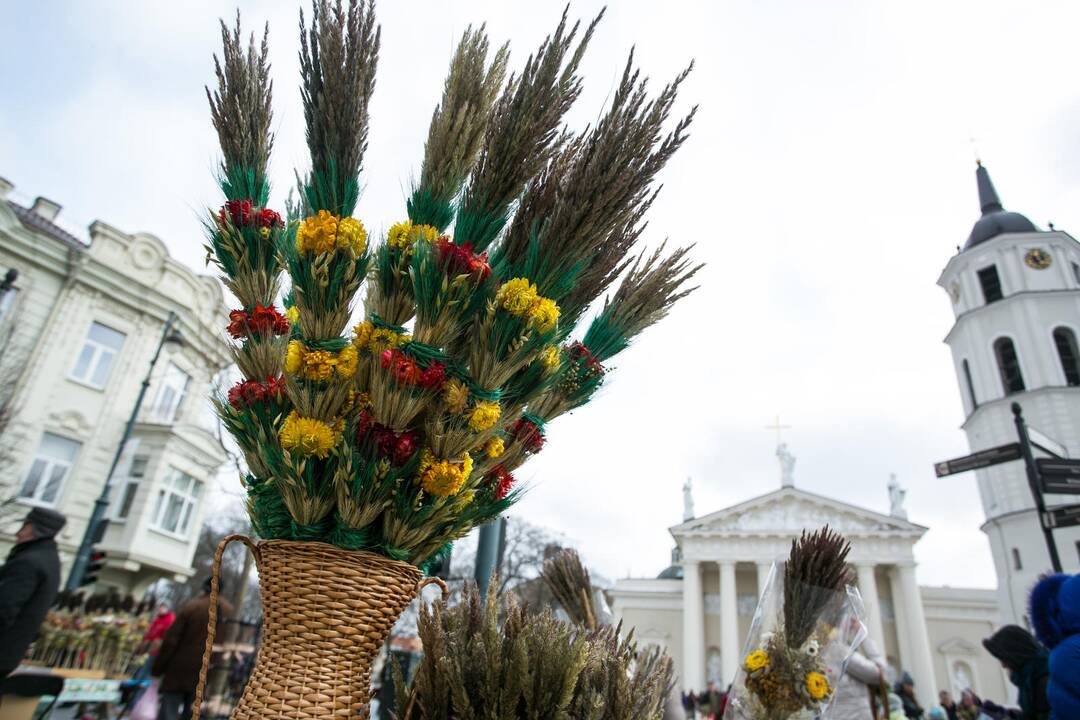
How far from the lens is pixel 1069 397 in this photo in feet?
92.0

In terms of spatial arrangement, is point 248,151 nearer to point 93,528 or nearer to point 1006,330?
point 93,528

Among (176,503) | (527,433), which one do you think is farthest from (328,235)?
(176,503)

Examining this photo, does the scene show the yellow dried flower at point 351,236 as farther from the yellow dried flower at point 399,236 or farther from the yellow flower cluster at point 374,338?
the yellow flower cluster at point 374,338

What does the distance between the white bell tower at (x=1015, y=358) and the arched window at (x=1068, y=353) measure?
38mm

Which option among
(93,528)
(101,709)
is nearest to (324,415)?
(101,709)

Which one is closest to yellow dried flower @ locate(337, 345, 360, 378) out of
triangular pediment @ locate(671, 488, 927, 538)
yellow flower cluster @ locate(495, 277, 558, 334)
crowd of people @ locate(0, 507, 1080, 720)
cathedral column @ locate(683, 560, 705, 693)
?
yellow flower cluster @ locate(495, 277, 558, 334)

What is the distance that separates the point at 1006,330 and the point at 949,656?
64.3 feet

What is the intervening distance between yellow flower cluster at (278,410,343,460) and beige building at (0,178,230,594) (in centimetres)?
1706

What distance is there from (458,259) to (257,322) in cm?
54

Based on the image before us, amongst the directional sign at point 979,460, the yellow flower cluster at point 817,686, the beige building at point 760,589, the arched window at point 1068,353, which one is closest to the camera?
the yellow flower cluster at point 817,686

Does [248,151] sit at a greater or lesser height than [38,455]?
lesser

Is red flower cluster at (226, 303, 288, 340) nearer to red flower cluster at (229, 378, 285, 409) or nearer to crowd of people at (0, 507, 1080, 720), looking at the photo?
red flower cluster at (229, 378, 285, 409)

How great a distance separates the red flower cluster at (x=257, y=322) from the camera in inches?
61.2

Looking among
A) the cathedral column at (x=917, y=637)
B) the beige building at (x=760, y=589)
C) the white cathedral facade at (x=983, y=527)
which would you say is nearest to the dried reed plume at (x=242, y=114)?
the white cathedral facade at (x=983, y=527)
